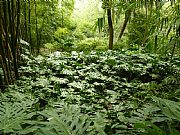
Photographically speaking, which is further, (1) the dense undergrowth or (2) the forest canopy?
(1) the dense undergrowth

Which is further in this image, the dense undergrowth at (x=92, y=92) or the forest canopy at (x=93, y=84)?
the dense undergrowth at (x=92, y=92)

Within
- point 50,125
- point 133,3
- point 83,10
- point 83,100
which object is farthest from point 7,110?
point 83,10

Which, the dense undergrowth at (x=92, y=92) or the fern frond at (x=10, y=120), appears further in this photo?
the dense undergrowth at (x=92, y=92)

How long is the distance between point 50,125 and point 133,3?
1.85 m

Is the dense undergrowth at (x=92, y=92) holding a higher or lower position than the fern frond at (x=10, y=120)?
lower

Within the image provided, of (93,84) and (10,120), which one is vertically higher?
(10,120)

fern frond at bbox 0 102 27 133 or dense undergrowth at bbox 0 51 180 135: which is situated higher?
fern frond at bbox 0 102 27 133

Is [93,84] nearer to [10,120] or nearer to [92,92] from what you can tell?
[92,92]

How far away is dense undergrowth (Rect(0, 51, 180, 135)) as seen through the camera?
1384 millimetres

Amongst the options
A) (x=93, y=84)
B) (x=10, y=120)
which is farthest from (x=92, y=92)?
(x=10, y=120)

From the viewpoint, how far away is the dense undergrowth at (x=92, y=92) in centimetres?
138

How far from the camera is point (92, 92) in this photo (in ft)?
9.44

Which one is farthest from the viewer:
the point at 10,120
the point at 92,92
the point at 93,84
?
the point at 93,84

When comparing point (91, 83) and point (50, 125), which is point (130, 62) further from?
point (50, 125)
